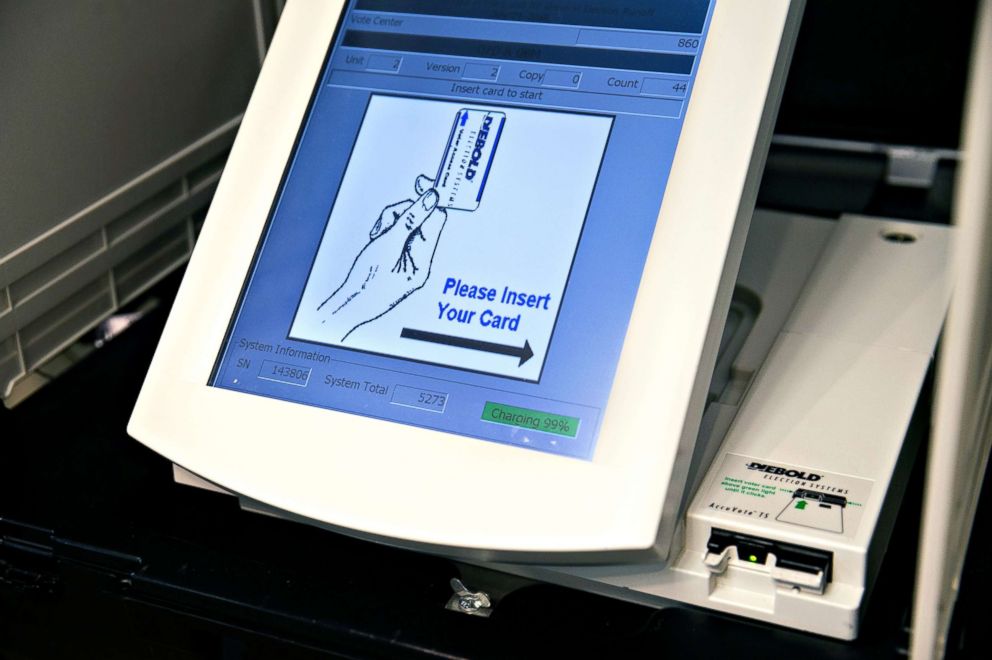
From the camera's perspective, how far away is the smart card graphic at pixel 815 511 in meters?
0.65

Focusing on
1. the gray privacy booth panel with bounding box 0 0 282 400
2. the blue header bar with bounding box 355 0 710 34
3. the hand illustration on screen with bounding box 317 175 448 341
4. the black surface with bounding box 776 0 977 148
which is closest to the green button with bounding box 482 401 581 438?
the hand illustration on screen with bounding box 317 175 448 341

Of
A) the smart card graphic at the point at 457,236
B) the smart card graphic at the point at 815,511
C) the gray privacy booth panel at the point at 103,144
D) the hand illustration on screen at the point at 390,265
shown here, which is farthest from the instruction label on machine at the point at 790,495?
the gray privacy booth panel at the point at 103,144

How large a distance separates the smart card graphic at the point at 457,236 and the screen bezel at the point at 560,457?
0.19 feet

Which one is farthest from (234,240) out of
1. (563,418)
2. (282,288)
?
(563,418)

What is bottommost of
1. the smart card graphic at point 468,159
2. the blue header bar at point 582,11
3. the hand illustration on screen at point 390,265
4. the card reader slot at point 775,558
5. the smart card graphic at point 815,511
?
the card reader slot at point 775,558

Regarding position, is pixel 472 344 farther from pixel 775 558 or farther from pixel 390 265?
pixel 775 558

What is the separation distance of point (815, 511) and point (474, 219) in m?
0.28

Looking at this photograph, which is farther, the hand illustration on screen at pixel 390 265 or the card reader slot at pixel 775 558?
the hand illustration on screen at pixel 390 265

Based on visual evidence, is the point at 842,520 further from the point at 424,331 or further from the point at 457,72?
the point at 457,72

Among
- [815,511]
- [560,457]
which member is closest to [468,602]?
[560,457]

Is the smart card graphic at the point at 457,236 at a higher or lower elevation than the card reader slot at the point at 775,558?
higher

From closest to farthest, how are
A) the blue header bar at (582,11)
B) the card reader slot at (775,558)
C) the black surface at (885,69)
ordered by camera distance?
1. the card reader slot at (775,558)
2. the blue header bar at (582,11)
3. the black surface at (885,69)

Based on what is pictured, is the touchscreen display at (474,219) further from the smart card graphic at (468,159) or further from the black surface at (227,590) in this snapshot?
the black surface at (227,590)

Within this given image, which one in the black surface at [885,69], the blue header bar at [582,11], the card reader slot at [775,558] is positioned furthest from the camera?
the black surface at [885,69]
